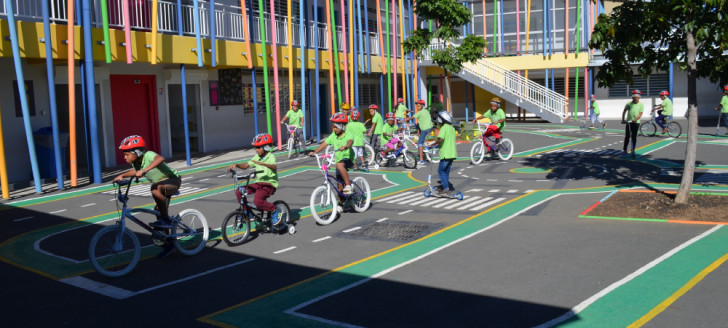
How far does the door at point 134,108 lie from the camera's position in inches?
777

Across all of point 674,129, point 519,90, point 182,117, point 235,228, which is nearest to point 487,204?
point 235,228

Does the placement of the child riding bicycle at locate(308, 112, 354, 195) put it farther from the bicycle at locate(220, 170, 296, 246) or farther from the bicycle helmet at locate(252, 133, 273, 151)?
the bicycle helmet at locate(252, 133, 273, 151)

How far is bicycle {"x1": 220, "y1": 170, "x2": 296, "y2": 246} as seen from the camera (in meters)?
9.23

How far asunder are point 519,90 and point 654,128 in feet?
30.2

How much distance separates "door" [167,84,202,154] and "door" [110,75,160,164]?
1.99 metres

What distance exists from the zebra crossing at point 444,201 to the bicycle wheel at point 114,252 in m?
5.57

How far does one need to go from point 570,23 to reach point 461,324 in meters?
33.7

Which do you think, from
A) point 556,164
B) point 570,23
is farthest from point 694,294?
point 570,23

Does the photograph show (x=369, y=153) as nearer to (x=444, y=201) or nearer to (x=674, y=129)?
(x=444, y=201)

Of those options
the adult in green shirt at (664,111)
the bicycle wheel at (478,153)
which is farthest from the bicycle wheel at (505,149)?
the adult in green shirt at (664,111)

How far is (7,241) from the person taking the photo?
33.0 feet

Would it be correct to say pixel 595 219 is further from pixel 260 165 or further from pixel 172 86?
pixel 172 86

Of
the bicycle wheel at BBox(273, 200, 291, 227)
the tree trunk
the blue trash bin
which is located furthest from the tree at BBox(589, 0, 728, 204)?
the blue trash bin

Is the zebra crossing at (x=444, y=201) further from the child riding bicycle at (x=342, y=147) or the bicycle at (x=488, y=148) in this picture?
the bicycle at (x=488, y=148)
